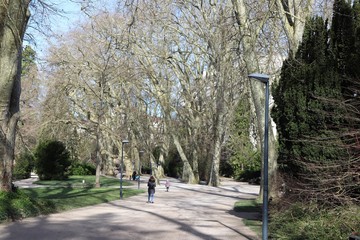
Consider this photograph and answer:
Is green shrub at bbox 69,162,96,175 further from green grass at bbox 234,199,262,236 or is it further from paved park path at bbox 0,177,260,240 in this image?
paved park path at bbox 0,177,260,240

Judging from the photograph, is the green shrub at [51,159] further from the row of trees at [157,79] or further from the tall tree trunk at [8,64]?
the tall tree trunk at [8,64]

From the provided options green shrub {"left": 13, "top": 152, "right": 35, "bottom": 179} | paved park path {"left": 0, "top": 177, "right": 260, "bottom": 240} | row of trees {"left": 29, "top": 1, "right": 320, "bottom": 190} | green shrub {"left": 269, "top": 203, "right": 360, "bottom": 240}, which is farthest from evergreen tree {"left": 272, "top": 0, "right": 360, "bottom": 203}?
green shrub {"left": 13, "top": 152, "right": 35, "bottom": 179}

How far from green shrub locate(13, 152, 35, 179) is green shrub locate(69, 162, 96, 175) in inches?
260

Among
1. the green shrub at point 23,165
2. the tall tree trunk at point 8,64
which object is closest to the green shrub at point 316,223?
the tall tree trunk at point 8,64

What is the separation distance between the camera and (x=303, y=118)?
1385 cm

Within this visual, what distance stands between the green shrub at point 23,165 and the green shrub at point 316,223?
4349cm

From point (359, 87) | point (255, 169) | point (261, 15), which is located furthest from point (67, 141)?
point (359, 87)

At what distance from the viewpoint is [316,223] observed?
458 inches

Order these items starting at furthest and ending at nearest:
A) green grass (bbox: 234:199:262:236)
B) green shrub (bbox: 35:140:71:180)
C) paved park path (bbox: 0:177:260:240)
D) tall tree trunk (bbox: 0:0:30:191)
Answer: green shrub (bbox: 35:140:71:180), tall tree trunk (bbox: 0:0:30:191), green grass (bbox: 234:199:262:236), paved park path (bbox: 0:177:260:240)

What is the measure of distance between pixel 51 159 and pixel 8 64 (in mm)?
31289

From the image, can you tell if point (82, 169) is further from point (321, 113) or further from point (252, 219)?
point (321, 113)

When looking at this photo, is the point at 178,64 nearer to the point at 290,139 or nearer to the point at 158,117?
the point at 158,117

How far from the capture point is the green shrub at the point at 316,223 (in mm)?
10789

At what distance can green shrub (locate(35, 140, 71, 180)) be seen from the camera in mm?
46969
